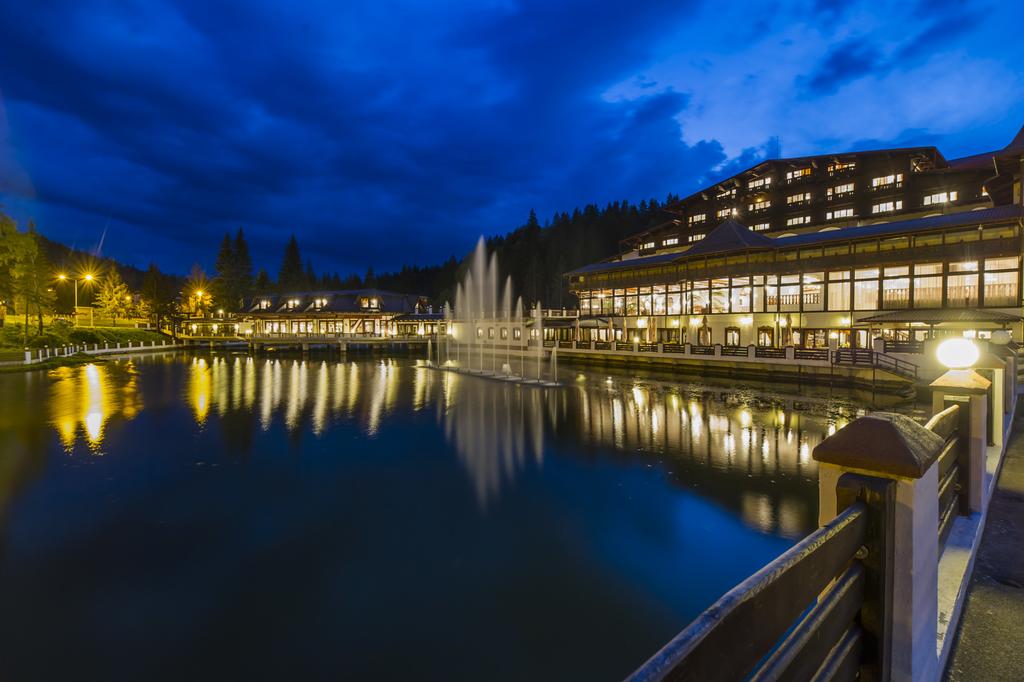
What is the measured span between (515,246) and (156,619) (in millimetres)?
101261

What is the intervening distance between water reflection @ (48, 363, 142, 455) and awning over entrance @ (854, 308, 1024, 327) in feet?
137

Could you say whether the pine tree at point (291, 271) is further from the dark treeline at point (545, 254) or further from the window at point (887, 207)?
the window at point (887, 207)

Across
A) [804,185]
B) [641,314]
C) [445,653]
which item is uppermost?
[804,185]

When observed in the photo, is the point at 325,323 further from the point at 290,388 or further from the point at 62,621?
the point at 62,621

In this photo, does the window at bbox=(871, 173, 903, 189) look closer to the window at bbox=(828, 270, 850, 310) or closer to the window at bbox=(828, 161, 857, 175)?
the window at bbox=(828, 161, 857, 175)

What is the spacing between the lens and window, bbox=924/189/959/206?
135 ft

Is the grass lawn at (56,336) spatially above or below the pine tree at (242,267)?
below

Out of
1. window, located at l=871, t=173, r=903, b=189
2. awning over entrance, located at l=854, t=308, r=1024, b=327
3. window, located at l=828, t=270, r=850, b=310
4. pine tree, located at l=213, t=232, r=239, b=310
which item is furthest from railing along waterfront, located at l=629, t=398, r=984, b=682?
pine tree, located at l=213, t=232, r=239, b=310

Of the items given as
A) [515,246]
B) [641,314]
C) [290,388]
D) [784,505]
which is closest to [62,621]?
Answer: [784,505]

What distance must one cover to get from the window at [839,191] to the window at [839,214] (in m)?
1.42

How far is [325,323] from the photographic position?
252ft


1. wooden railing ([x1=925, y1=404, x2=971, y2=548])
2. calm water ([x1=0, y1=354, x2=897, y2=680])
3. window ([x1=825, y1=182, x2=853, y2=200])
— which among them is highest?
window ([x1=825, y1=182, x2=853, y2=200])

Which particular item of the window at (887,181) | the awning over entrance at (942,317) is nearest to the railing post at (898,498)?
the awning over entrance at (942,317)

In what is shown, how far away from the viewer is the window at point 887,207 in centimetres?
4416
